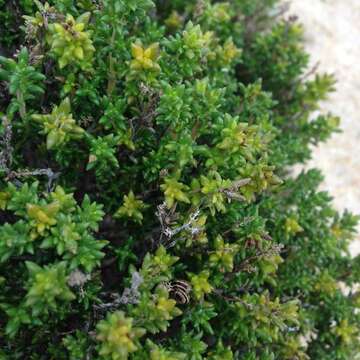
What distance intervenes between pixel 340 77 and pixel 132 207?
326 centimetres

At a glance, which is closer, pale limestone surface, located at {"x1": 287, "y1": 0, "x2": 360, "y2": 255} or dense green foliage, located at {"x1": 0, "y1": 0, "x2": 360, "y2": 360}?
dense green foliage, located at {"x1": 0, "y1": 0, "x2": 360, "y2": 360}

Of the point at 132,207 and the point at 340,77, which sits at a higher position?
the point at 340,77

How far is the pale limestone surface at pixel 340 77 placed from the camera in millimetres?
4695

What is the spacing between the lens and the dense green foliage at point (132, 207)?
87.4 inches

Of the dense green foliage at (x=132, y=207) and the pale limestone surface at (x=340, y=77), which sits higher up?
the pale limestone surface at (x=340, y=77)

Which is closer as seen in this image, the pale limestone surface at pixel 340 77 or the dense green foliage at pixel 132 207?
the dense green foliage at pixel 132 207

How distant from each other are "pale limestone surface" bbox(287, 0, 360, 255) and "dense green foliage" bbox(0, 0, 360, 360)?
61.6 inches

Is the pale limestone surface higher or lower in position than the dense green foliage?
higher

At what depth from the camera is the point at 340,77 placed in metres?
5.13

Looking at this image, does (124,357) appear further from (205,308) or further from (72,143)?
(72,143)

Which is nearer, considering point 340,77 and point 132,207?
point 132,207

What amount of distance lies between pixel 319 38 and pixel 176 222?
344 cm

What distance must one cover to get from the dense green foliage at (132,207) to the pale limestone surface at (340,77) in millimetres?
1564

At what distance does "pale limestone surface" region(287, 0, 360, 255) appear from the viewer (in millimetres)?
4695
